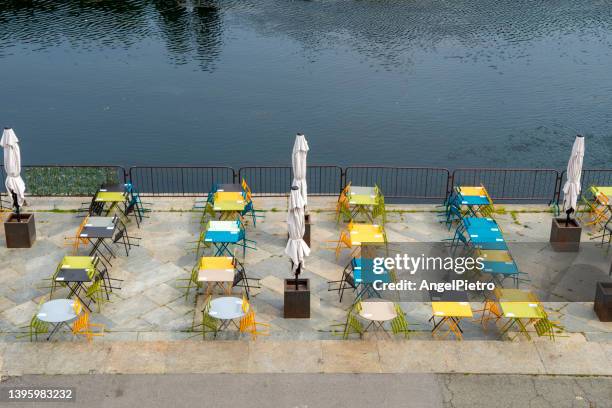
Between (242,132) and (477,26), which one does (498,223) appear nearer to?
(242,132)

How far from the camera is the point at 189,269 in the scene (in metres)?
19.9

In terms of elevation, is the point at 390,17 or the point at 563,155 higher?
the point at 390,17

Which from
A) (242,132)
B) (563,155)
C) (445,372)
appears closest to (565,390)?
(445,372)

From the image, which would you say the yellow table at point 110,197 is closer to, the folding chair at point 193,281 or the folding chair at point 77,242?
the folding chair at point 77,242

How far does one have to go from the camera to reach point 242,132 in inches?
1548

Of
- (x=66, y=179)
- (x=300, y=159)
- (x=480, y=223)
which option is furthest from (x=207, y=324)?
(x=66, y=179)

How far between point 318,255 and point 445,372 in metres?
5.82

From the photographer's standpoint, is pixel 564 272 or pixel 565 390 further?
pixel 564 272

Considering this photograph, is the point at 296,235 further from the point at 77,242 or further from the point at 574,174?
the point at 574,174

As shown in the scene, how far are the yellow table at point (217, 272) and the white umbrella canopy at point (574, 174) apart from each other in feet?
31.5

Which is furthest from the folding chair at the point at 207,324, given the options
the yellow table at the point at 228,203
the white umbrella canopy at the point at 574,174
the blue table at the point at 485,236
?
the white umbrella canopy at the point at 574,174

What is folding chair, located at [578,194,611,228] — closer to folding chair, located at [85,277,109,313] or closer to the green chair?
the green chair

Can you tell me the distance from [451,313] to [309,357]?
342cm

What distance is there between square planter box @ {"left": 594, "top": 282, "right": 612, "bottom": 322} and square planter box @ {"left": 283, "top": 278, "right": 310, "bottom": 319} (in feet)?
23.0
